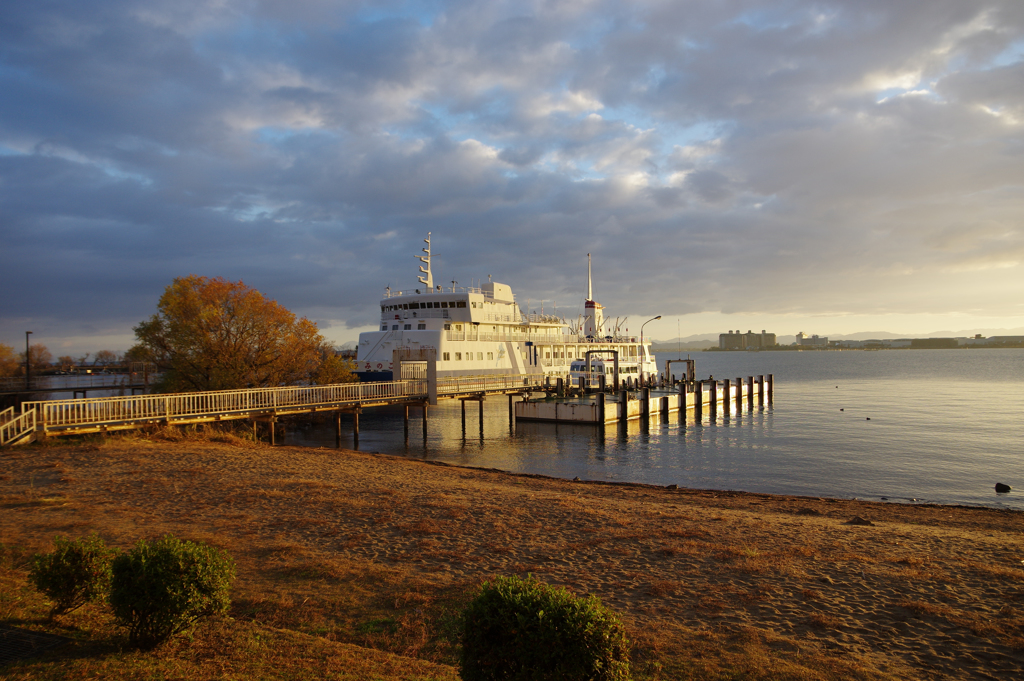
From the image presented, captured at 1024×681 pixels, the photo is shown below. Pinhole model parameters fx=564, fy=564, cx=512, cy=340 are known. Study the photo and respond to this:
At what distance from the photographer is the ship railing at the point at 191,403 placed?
2056 centimetres

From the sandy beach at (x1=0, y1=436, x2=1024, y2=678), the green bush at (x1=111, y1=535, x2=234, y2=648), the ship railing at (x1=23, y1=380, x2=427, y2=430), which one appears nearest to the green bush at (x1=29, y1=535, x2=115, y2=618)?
the green bush at (x1=111, y1=535, x2=234, y2=648)

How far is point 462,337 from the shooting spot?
48.8 metres

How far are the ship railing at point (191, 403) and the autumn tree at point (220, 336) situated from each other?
15.8 feet

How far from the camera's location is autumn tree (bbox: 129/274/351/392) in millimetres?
32188

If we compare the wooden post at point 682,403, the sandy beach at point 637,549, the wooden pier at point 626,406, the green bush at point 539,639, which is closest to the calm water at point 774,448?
the wooden pier at point 626,406

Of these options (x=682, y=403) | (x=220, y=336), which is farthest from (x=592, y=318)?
(x=220, y=336)

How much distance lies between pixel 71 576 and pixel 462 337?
42.7 metres

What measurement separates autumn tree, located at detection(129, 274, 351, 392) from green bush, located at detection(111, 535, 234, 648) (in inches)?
1143

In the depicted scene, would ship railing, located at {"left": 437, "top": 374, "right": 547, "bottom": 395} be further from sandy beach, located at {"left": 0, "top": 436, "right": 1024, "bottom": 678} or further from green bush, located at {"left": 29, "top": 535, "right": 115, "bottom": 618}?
green bush, located at {"left": 29, "top": 535, "right": 115, "bottom": 618}

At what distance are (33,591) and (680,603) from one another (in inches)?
346

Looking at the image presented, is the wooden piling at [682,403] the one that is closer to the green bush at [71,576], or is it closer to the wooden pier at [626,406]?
the wooden pier at [626,406]

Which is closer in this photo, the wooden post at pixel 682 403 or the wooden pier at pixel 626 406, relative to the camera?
the wooden pier at pixel 626 406

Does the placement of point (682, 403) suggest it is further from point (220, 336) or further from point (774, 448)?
point (220, 336)

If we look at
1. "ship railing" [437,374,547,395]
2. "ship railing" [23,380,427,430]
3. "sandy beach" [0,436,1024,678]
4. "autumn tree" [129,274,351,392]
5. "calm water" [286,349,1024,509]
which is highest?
"autumn tree" [129,274,351,392]
